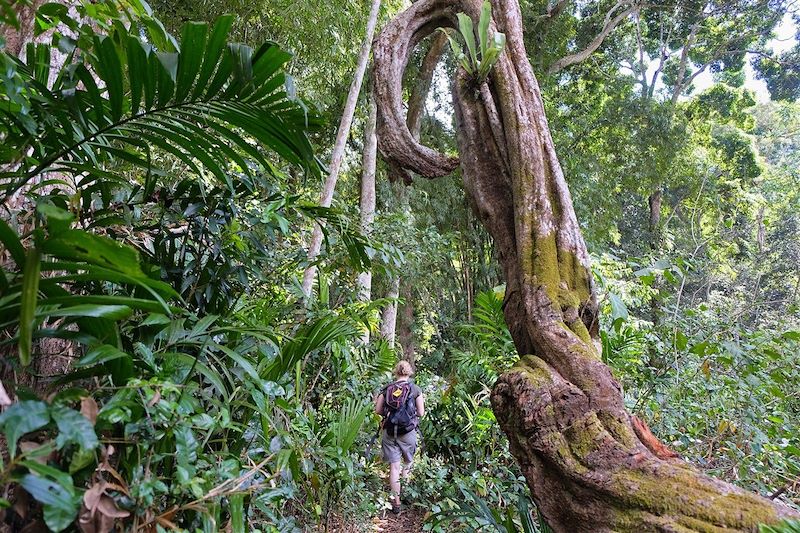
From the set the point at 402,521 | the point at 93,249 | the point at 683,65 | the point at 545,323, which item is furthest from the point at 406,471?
the point at 683,65

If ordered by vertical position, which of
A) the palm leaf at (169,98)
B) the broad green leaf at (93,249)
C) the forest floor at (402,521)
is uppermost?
the palm leaf at (169,98)

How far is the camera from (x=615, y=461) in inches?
50.4

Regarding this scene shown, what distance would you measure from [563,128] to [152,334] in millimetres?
8160

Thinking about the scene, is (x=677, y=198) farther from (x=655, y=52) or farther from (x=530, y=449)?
(x=530, y=449)

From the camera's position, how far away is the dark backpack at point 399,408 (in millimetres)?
3459

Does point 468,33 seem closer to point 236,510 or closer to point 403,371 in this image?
point 236,510

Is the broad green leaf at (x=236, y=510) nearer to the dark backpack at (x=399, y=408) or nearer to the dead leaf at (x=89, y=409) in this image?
the dead leaf at (x=89, y=409)

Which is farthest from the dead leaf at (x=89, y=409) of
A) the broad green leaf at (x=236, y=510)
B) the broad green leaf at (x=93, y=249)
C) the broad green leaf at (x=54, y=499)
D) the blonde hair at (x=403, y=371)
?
the blonde hair at (x=403, y=371)

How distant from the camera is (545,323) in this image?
1.72 m

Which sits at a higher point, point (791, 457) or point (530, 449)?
point (530, 449)

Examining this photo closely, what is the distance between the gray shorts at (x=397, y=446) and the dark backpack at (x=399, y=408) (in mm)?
44

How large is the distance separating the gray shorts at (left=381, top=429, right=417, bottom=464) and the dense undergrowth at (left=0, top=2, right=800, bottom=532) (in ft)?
0.93

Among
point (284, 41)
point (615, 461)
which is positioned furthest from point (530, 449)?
point (284, 41)

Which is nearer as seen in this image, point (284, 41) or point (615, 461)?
point (615, 461)
